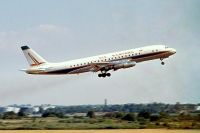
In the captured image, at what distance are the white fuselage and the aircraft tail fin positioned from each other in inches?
54.0

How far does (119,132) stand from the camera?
3415 inches

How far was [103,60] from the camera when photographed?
107 meters

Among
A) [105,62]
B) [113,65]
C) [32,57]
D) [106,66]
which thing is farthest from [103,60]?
[32,57]

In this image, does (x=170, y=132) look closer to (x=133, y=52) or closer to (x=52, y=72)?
(x=133, y=52)

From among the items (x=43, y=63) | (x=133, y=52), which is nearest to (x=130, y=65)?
(x=133, y=52)

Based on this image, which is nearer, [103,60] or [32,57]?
[103,60]

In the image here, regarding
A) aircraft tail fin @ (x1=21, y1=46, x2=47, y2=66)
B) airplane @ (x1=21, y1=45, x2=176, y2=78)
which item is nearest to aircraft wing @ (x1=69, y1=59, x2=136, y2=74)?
airplane @ (x1=21, y1=45, x2=176, y2=78)

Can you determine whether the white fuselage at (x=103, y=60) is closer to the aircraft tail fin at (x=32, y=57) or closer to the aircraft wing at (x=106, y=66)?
the aircraft wing at (x=106, y=66)

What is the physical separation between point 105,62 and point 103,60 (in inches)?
37.5

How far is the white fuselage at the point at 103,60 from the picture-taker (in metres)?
106

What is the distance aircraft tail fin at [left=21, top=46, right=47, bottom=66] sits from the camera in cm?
11225

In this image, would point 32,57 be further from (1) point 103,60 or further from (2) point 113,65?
(2) point 113,65

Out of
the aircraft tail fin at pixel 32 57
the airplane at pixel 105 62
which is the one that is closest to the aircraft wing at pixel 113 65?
the airplane at pixel 105 62

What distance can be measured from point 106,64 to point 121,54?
3821 millimetres
